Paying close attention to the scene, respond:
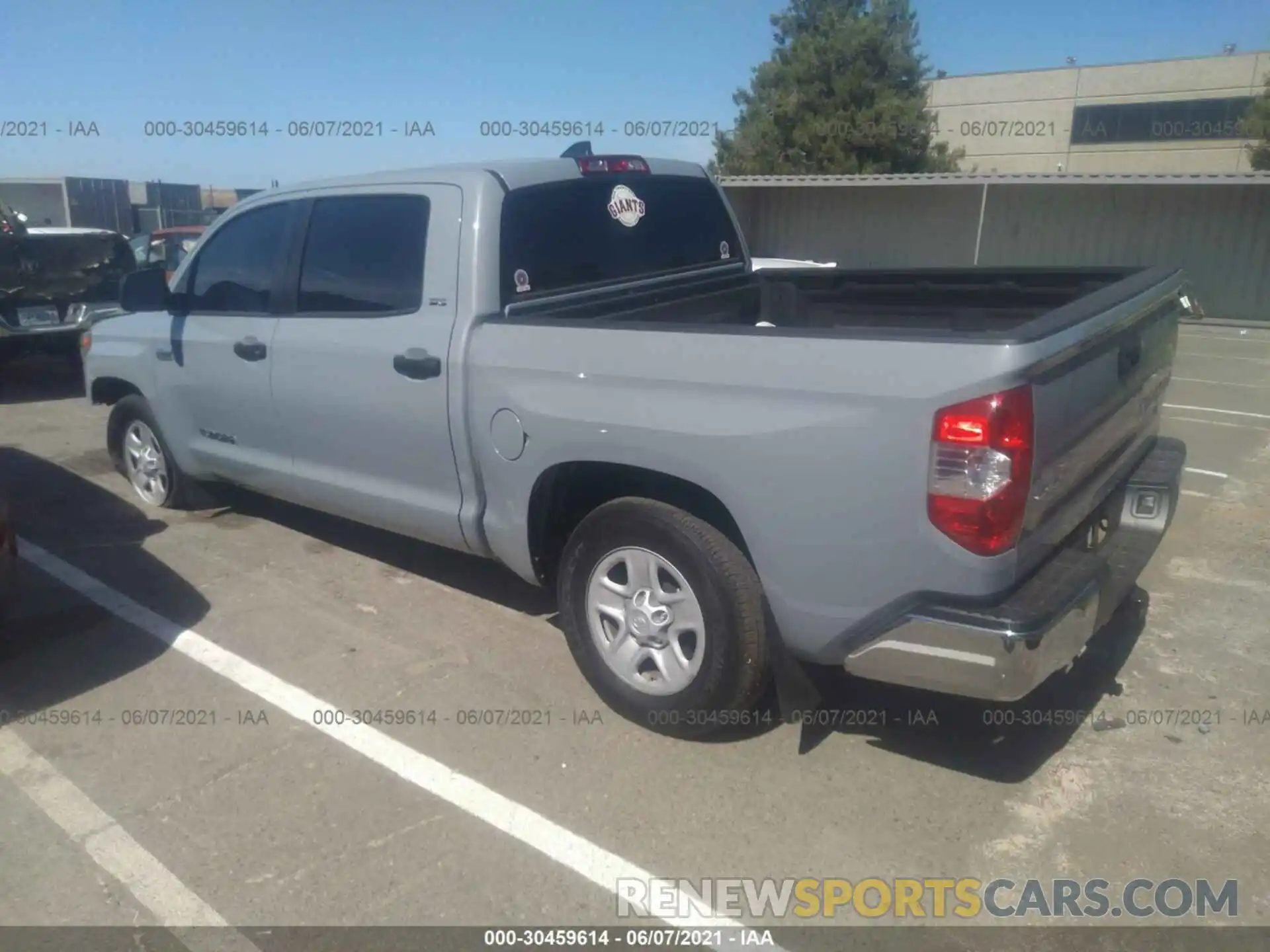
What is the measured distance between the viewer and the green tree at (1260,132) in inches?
1164

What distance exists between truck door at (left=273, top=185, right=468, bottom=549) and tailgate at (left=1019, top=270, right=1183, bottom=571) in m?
2.19

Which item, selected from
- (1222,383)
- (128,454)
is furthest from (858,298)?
(1222,383)

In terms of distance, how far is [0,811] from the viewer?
3.19m

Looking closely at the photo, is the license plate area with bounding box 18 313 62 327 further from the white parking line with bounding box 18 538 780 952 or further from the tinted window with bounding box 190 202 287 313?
the white parking line with bounding box 18 538 780 952

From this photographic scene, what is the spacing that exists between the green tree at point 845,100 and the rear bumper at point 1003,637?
30903mm

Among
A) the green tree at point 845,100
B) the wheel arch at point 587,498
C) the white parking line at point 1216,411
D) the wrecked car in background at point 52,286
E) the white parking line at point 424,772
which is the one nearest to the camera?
the white parking line at point 424,772

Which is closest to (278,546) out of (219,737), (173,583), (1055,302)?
(173,583)

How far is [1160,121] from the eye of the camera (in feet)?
117

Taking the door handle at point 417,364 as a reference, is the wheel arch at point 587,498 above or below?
below

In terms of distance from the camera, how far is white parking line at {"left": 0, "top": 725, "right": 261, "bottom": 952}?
2684mm

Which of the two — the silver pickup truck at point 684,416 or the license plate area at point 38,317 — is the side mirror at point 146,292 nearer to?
the silver pickup truck at point 684,416

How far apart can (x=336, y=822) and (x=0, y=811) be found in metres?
1.12

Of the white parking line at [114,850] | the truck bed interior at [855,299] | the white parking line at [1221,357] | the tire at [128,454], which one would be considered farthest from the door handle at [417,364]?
the white parking line at [1221,357]

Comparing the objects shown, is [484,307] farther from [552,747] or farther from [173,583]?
[173,583]
